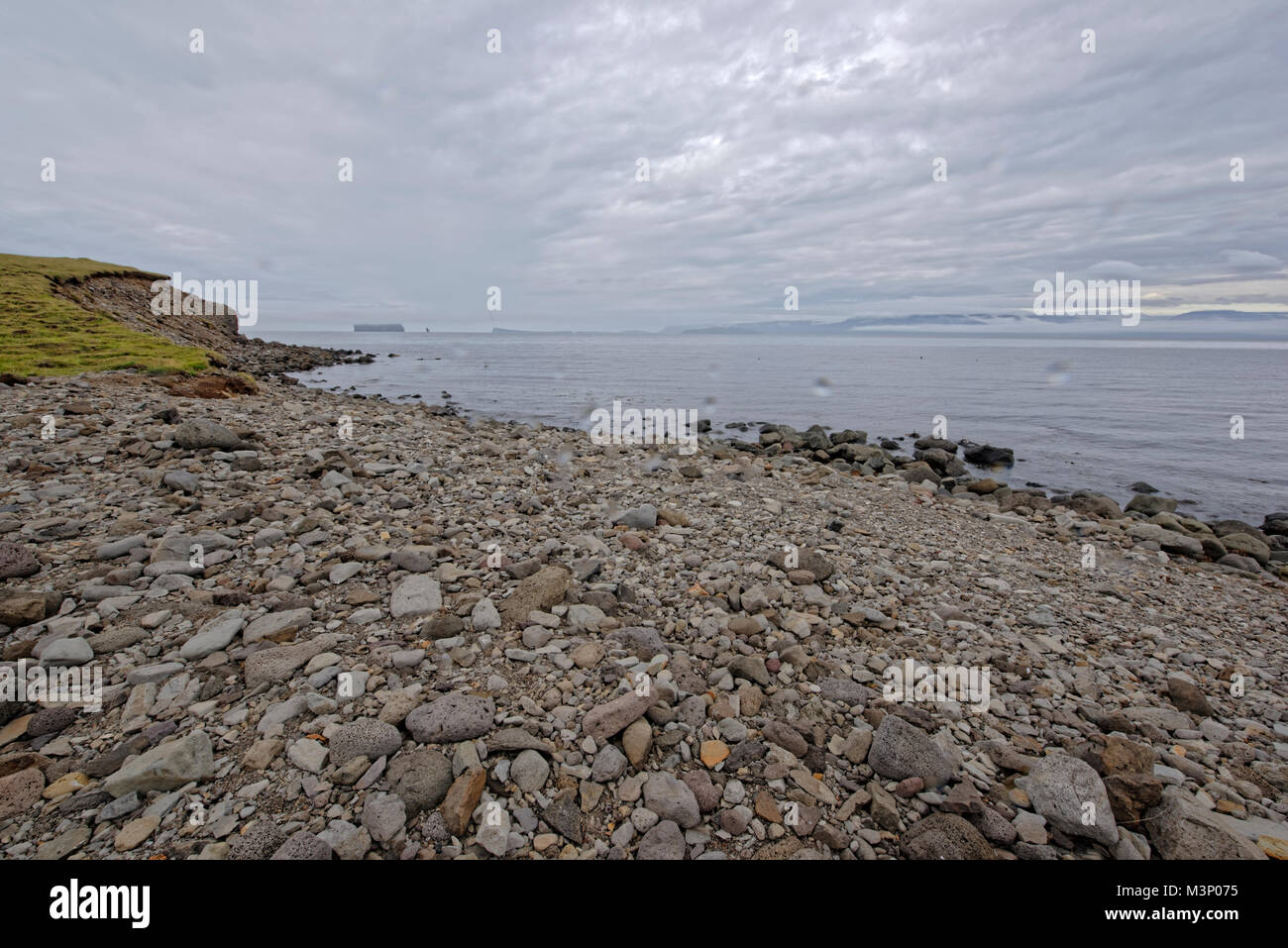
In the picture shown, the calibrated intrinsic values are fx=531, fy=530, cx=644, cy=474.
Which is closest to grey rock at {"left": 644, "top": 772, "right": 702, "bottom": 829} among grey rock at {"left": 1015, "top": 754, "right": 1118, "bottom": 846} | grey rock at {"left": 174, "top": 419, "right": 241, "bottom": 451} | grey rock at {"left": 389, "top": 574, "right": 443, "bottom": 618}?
grey rock at {"left": 1015, "top": 754, "right": 1118, "bottom": 846}

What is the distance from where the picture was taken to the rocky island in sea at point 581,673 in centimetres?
363

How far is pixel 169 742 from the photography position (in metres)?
3.96

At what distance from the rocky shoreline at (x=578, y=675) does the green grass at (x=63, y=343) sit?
1102 cm

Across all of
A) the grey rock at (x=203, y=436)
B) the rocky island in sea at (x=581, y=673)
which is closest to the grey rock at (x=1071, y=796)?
the rocky island in sea at (x=581, y=673)

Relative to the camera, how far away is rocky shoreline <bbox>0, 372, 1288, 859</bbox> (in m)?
3.62

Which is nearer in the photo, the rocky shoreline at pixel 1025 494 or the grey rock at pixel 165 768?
the grey rock at pixel 165 768

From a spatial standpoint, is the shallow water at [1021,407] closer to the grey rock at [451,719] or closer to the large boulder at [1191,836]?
the large boulder at [1191,836]

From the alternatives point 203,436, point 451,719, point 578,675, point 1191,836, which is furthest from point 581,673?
point 203,436

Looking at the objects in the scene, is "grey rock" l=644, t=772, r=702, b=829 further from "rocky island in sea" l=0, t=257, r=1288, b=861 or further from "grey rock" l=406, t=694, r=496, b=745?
"grey rock" l=406, t=694, r=496, b=745

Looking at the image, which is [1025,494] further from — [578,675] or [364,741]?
[364,741]

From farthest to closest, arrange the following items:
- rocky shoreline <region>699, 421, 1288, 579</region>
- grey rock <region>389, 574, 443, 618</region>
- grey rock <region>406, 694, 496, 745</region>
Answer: rocky shoreline <region>699, 421, 1288, 579</region> → grey rock <region>389, 574, 443, 618</region> → grey rock <region>406, 694, 496, 745</region>

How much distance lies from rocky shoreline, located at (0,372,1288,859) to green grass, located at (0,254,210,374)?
36.1 feet

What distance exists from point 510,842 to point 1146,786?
15.1 ft
